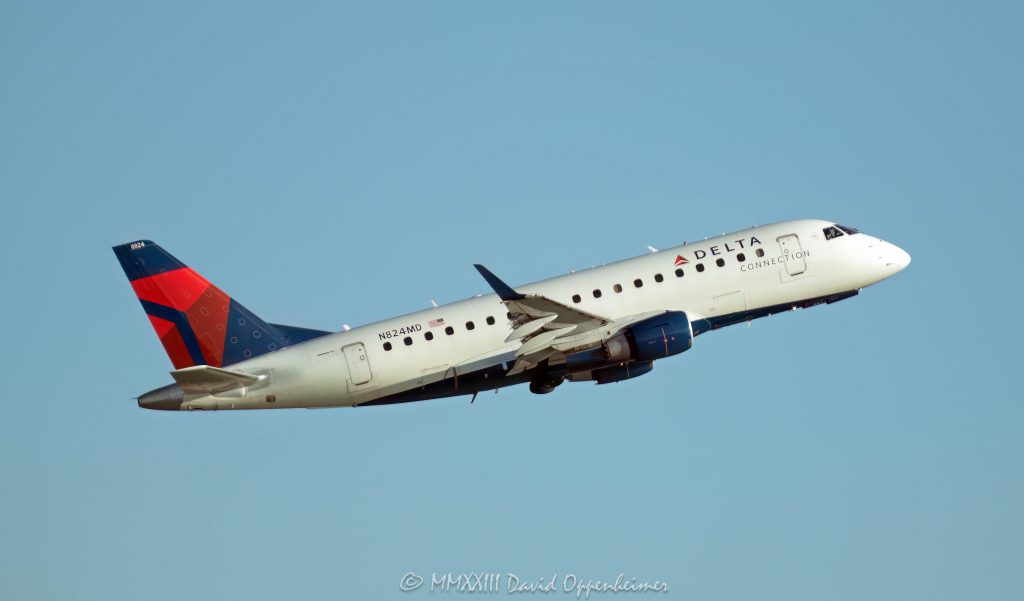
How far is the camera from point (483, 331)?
5881 centimetres

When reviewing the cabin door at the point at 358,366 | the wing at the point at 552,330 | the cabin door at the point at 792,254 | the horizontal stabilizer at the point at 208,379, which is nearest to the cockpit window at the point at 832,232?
the cabin door at the point at 792,254

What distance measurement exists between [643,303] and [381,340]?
1176 centimetres

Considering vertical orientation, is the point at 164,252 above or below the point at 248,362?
above

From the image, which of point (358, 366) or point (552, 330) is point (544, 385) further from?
point (358, 366)

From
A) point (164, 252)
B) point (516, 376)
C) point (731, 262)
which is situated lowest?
point (516, 376)

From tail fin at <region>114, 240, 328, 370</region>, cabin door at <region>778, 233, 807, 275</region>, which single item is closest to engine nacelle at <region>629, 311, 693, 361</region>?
cabin door at <region>778, 233, 807, 275</region>

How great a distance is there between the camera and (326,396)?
58.5 meters

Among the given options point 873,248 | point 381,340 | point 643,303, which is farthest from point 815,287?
Answer: point 381,340

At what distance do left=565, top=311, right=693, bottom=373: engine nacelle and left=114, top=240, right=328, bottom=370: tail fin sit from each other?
560 inches

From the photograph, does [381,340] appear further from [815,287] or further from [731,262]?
[815,287]

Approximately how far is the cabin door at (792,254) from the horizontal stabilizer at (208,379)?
80.0ft

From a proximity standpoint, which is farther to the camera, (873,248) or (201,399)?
(873,248)

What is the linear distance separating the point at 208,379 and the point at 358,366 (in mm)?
6448

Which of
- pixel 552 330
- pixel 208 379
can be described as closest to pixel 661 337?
pixel 552 330
